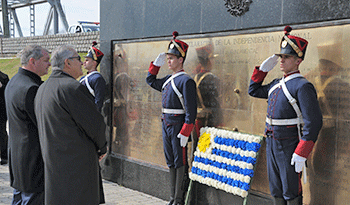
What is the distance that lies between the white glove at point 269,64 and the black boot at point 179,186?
5.62 ft

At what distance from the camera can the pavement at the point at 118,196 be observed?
548 cm

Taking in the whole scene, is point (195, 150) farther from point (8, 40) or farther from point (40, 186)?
point (8, 40)

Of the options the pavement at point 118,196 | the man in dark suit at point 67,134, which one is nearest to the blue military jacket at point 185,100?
the pavement at point 118,196

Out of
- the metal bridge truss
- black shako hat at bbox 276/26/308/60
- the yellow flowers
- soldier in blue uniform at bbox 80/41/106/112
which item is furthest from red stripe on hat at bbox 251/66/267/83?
the metal bridge truss

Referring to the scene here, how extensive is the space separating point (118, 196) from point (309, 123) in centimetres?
335

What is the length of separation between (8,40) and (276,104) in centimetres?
2627

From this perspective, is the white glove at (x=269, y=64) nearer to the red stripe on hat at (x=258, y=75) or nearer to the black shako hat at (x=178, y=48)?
the red stripe on hat at (x=258, y=75)

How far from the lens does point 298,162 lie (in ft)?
11.2

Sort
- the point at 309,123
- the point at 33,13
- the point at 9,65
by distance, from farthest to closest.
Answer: the point at 33,13 < the point at 9,65 < the point at 309,123

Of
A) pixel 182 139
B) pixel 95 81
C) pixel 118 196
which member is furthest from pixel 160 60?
pixel 118 196

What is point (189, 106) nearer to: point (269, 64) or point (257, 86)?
point (257, 86)

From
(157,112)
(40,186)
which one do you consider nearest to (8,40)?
(157,112)

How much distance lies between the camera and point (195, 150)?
5.15 meters

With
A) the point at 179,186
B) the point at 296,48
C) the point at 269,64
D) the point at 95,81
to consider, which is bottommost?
the point at 179,186
